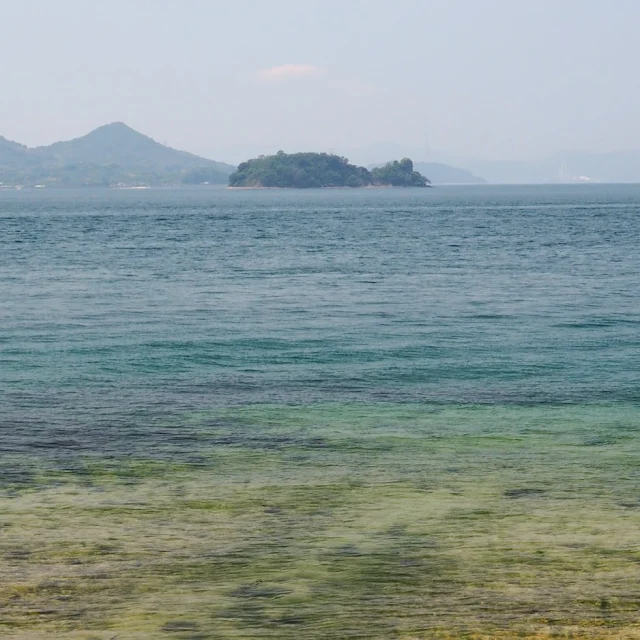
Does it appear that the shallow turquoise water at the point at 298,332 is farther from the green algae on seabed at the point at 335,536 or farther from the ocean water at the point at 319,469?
the green algae on seabed at the point at 335,536

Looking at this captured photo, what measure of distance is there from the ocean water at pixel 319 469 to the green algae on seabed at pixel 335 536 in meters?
0.03

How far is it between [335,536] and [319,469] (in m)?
2.97

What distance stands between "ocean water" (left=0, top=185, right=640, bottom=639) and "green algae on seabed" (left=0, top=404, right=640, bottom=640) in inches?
1.4

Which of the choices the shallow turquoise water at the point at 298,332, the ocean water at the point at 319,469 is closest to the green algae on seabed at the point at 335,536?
the ocean water at the point at 319,469

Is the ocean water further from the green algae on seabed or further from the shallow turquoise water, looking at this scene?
the shallow turquoise water

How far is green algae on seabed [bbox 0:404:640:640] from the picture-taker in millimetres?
8734

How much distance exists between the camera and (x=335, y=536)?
11.0 m

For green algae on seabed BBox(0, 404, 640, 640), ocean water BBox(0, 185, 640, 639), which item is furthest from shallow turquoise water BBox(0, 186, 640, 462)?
green algae on seabed BBox(0, 404, 640, 640)

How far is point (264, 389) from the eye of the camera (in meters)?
20.0

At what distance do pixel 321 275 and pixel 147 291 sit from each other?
10.2 metres

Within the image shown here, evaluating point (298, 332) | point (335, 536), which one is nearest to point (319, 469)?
point (335, 536)

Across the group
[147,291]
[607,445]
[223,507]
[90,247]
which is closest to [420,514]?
[223,507]

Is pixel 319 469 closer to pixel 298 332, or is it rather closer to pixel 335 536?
pixel 335 536

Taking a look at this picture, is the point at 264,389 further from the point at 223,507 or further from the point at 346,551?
the point at 346,551
